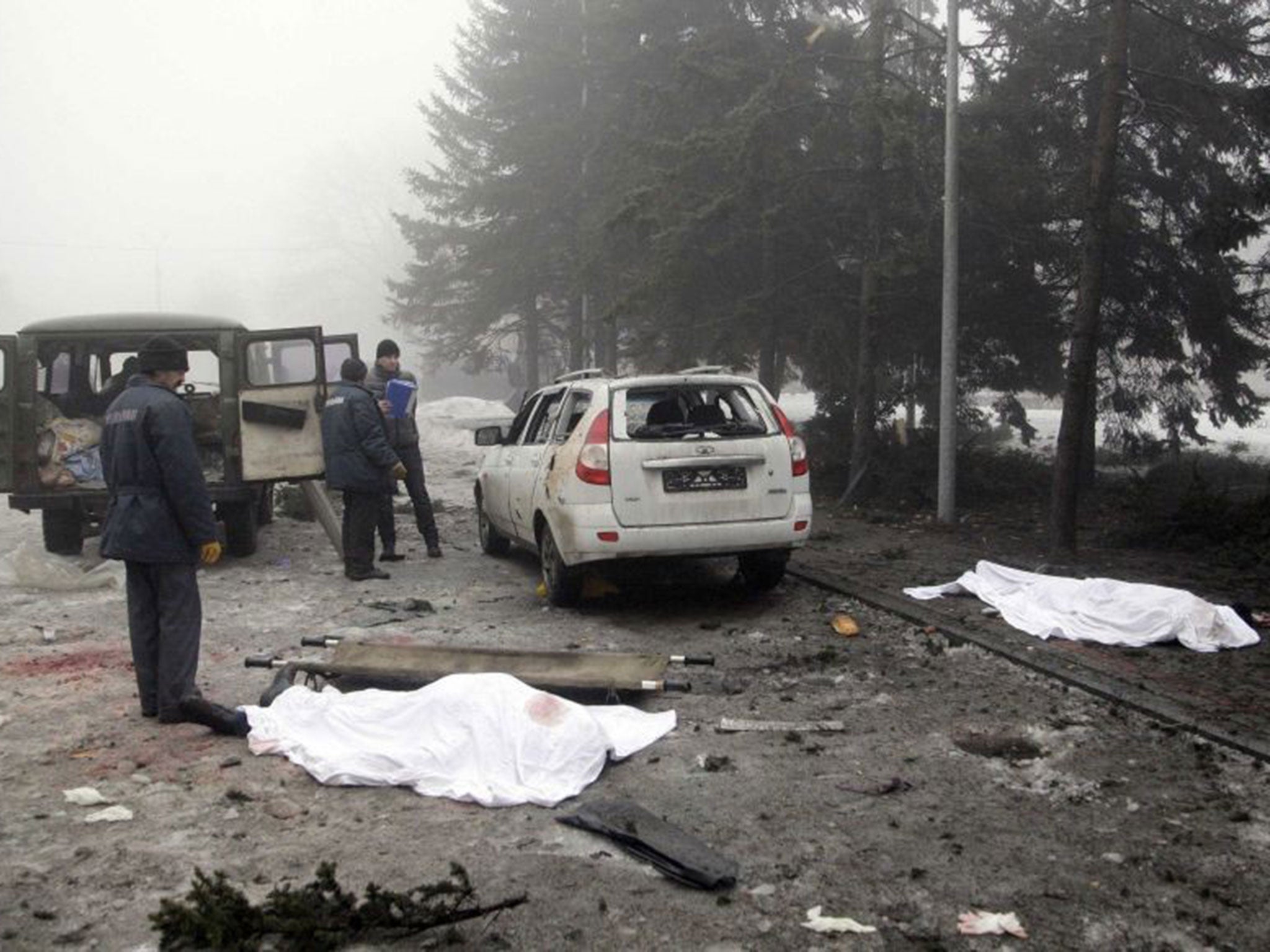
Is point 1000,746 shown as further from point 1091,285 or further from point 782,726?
point 1091,285

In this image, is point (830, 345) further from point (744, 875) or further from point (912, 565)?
point (744, 875)

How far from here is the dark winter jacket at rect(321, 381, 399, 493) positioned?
10172mm

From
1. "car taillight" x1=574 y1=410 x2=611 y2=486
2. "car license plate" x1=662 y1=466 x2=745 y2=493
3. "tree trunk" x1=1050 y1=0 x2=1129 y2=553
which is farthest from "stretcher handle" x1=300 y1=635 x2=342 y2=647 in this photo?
"tree trunk" x1=1050 y1=0 x2=1129 y2=553

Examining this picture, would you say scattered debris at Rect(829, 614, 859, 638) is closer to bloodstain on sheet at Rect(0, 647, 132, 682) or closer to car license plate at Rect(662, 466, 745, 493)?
→ car license plate at Rect(662, 466, 745, 493)

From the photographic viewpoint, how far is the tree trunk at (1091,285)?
10336 mm

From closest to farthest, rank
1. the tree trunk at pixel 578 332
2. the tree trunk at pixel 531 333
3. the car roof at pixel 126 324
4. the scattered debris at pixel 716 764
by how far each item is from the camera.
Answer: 1. the scattered debris at pixel 716 764
2. the car roof at pixel 126 324
3. the tree trunk at pixel 578 332
4. the tree trunk at pixel 531 333

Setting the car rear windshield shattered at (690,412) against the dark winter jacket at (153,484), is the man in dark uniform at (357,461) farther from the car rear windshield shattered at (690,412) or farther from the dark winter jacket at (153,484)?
the dark winter jacket at (153,484)

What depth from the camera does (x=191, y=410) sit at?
10992mm

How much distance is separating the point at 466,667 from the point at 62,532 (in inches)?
268

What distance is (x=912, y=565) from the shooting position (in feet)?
34.8

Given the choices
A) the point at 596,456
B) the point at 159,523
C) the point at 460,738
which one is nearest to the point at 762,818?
the point at 460,738

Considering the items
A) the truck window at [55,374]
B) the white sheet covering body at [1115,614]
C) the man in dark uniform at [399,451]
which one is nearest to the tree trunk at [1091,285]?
the white sheet covering body at [1115,614]

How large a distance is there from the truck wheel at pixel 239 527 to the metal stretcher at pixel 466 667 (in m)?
5.24

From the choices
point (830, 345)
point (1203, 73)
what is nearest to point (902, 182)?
point (830, 345)
